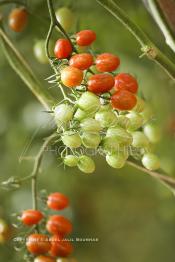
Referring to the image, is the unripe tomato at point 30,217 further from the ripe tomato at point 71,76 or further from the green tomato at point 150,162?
the ripe tomato at point 71,76

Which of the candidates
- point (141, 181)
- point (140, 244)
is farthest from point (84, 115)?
point (140, 244)

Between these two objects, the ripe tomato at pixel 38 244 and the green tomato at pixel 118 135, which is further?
the ripe tomato at pixel 38 244

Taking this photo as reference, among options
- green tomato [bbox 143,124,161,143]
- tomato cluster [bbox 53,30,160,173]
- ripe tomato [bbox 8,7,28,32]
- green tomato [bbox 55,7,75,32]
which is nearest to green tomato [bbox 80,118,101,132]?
tomato cluster [bbox 53,30,160,173]

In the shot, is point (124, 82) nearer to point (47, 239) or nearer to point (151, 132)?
point (151, 132)

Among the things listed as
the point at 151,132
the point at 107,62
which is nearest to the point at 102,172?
the point at 151,132

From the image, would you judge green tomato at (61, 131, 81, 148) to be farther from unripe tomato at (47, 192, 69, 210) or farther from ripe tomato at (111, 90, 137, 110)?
unripe tomato at (47, 192, 69, 210)

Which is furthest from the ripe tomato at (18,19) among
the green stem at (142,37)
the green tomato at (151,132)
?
the green stem at (142,37)
